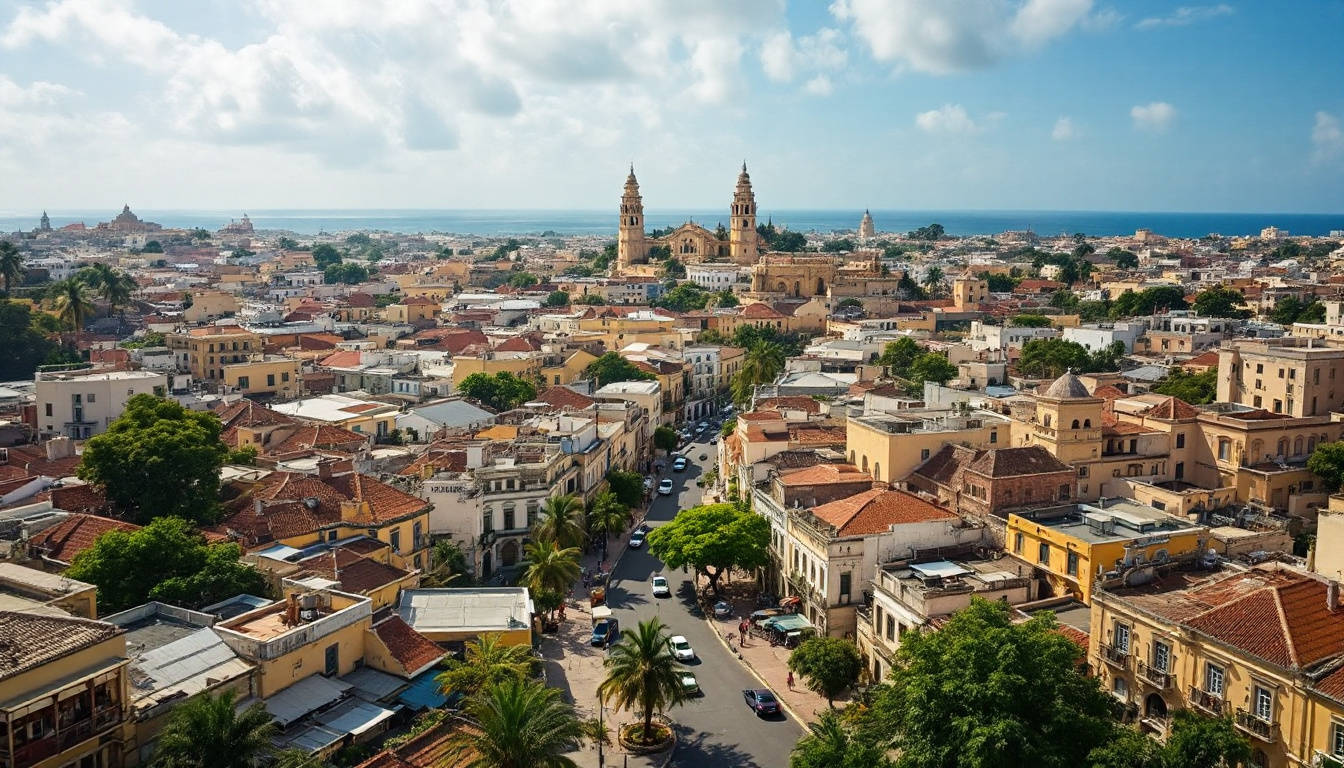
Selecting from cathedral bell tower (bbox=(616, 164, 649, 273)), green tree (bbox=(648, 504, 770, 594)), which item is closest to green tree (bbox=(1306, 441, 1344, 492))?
green tree (bbox=(648, 504, 770, 594))

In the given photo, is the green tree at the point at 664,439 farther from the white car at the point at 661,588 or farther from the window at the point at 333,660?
the window at the point at 333,660

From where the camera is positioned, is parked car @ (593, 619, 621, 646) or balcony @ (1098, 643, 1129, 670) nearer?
balcony @ (1098, 643, 1129, 670)

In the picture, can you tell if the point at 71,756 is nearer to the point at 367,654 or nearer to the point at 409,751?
the point at 409,751

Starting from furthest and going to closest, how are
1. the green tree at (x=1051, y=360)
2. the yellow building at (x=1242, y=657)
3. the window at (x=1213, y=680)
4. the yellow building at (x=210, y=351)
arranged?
the yellow building at (x=210, y=351) < the green tree at (x=1051, y=360) < the window at (x=1213, y=680) < the yellow building at (x=1242, y=657)

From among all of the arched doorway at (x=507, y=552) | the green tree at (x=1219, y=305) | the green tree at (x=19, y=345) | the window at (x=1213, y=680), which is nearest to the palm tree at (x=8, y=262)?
the green tree at (x=19, y=345)

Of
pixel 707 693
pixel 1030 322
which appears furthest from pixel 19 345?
pixel 1030 322

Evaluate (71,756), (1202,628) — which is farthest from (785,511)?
(71,756)

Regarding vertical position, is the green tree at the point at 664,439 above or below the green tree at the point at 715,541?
below

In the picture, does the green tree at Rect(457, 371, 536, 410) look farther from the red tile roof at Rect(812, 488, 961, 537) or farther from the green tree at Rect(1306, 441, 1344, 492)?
the green tree at Rect(1306, 441, 1344, 492)
